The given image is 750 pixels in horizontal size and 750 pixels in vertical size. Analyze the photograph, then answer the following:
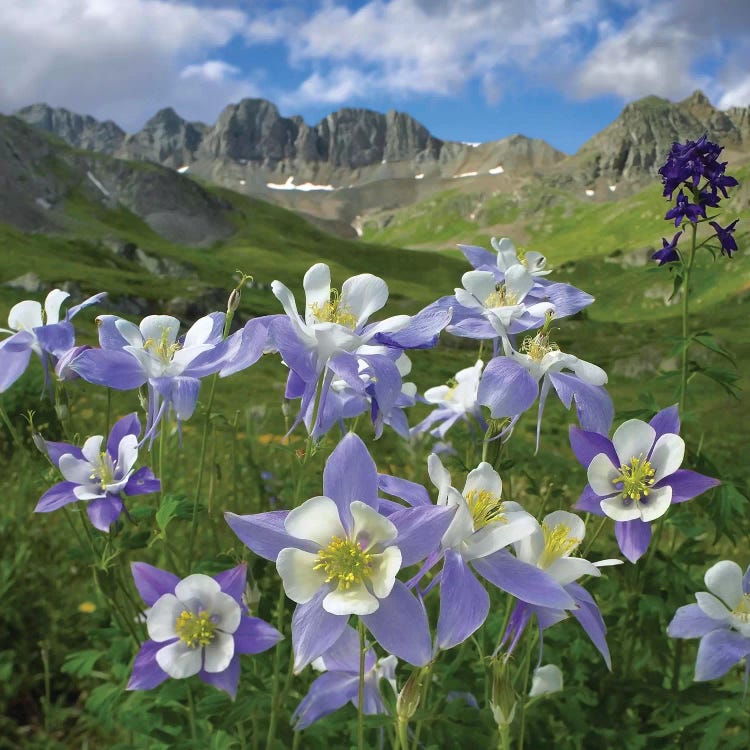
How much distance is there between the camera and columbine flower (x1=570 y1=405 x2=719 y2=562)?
5.16 ft

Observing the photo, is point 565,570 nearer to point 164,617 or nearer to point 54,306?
point 164,617

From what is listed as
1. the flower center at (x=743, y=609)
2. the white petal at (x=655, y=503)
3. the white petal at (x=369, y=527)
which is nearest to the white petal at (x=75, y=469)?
the white petal at (x=369, y=527)

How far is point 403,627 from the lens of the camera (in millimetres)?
1194

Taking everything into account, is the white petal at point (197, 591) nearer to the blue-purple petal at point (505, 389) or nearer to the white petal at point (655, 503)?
the blue-purple petal at point (505, 389)

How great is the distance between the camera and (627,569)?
3.05 meters

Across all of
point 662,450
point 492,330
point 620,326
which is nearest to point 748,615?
point 662,450

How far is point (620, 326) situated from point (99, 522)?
41.2 m

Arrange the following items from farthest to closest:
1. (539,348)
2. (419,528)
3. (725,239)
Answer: (725,239), (539,348), (419,528)

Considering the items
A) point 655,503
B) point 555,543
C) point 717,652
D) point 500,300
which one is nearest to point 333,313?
point 500,300

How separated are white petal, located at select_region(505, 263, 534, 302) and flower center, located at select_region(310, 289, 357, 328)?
49cm

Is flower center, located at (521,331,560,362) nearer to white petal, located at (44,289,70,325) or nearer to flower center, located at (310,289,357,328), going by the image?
flower center, located at (310,289,357,328)

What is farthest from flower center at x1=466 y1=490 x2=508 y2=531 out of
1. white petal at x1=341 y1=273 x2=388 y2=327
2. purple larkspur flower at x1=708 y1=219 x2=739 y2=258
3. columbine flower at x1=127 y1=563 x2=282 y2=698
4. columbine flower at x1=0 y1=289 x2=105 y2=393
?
purple larkspur flower at x1=708 y1=219 x2=739 y2=258

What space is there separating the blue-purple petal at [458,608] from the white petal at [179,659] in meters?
0.88

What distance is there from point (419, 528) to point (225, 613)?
0.85 m
